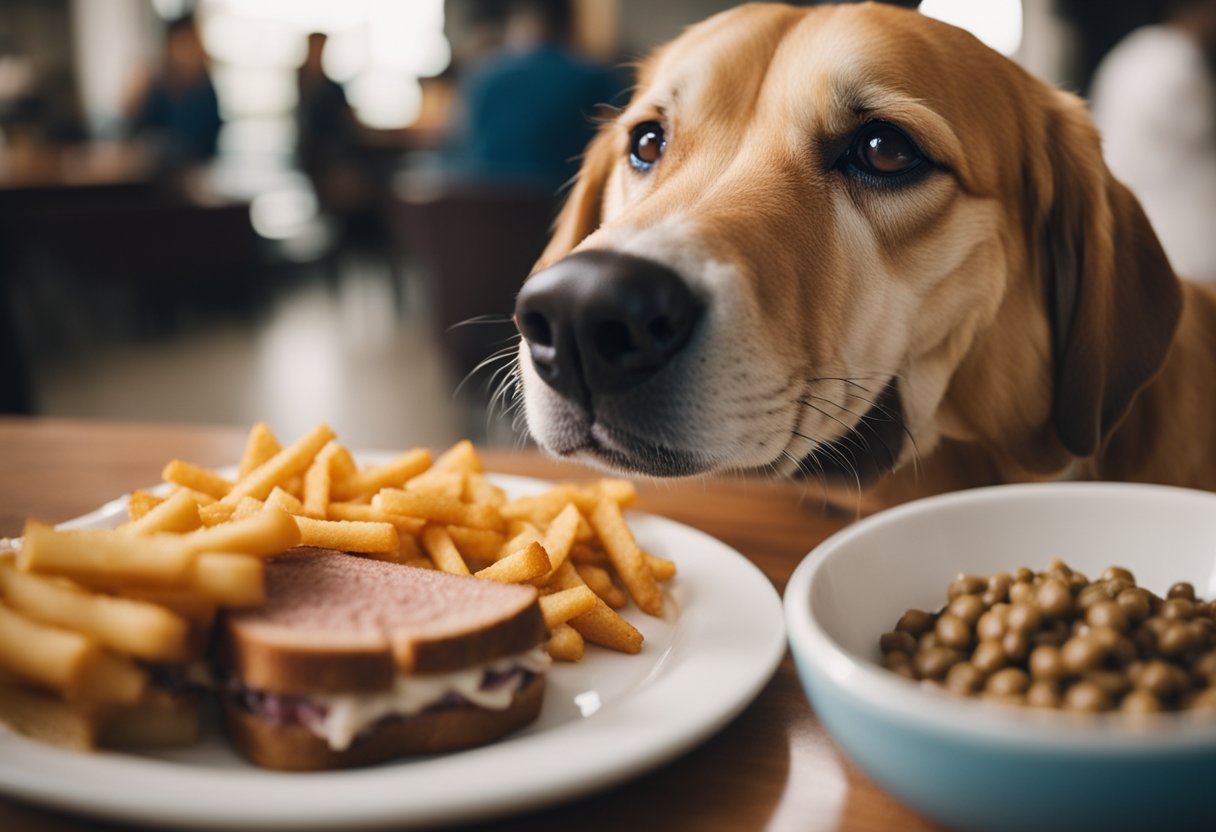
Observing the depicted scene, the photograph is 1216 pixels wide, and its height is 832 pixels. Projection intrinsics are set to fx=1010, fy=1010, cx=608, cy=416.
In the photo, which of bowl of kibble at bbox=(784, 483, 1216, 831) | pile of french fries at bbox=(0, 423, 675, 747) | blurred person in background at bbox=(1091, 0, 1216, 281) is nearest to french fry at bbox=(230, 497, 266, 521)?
pile of french fries at bbox=(0, 423, 675, 747)

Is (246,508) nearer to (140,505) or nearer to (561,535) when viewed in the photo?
(140,505)

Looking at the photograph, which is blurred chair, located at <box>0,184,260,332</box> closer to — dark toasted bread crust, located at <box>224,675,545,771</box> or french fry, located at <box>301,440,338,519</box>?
french fry, located at <box>301,440,338,519</box>

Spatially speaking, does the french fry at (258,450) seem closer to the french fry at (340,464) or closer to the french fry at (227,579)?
the french fry at (340,464)

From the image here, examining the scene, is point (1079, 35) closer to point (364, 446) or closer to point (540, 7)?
point (540, 7)

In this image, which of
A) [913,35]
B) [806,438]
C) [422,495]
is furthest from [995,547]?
[913,35]

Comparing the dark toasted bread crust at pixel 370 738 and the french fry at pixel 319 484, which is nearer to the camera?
the dark toasted bread crust at pixel 370 738

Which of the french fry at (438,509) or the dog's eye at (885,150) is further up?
the dog's eye at (885,150)

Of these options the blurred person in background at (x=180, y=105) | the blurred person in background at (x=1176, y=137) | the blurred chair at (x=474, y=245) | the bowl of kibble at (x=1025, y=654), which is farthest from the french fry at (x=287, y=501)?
the blurred person in background at (x=180, y=105)
